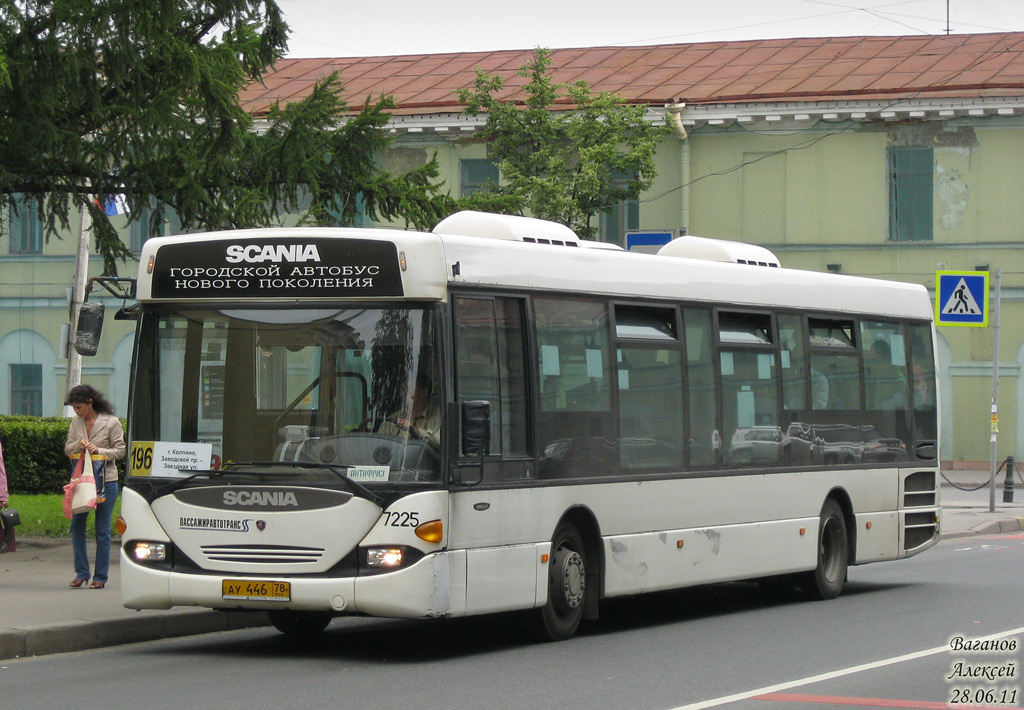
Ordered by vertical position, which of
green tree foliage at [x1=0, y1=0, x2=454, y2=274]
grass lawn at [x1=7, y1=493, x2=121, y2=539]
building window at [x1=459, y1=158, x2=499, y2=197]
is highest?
building window at [x1=459, y1=158, x2=499, y2=197]

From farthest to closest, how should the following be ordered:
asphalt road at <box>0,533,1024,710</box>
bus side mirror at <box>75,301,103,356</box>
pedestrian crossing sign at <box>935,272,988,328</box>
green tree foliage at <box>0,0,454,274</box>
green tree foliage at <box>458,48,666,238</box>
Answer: green tree foliage at <box>458,48,666,238</box> → pedestrian crossing sign at <box>935,272,988,328</box> → green tree foliage at <box>0,0,454,274</box> → bus side mirror at <box>75,301,103,356</box> → asphalt road at <box>0,533,1024,710</box>

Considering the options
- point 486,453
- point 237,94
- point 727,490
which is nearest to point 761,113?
point 237,94

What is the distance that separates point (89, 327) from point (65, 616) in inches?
83.0

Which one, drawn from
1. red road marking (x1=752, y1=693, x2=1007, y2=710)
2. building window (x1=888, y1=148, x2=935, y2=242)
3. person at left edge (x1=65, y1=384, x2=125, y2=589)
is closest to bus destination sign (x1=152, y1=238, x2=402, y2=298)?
person at left edge (x1=65, y1=384, x2=125, y2=589)

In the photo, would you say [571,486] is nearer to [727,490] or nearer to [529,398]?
[529,398]

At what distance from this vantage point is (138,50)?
16484 mm

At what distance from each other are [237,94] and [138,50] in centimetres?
127

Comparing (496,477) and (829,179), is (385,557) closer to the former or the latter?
(496,477)

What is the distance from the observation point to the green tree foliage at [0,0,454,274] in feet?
53.4

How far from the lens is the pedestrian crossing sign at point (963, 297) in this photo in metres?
24.8

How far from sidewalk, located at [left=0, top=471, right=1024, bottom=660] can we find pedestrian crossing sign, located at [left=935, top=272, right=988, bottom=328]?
13.8 m

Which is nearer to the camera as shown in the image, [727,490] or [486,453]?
[486,453]

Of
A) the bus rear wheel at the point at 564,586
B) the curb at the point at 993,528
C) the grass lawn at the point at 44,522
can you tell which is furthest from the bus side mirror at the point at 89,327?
the curb at the point at 993,528

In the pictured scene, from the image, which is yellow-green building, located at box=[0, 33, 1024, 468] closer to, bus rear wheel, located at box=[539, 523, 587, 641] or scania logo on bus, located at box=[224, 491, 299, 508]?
bus rear wheel, located at box=[539, 523, 587, 641]
